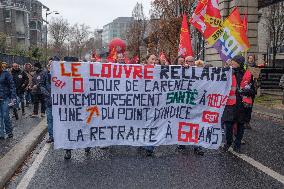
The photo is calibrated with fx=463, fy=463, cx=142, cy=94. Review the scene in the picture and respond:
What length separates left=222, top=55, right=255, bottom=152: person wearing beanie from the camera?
28.2 feet

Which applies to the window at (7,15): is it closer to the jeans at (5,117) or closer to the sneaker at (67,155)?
the jeans at (5,117)

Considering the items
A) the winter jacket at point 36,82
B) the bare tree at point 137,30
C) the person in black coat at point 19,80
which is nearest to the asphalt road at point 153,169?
the winter jacket at point 36,82

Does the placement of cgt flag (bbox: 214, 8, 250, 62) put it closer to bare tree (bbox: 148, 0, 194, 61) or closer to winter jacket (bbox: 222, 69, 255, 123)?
winter jacket (bbox: 222, 69, 255, 123)

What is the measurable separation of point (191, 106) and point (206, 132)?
0.55 meters

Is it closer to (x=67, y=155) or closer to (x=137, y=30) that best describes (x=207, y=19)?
(x=67, y=155)

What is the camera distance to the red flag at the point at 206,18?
43.1ft

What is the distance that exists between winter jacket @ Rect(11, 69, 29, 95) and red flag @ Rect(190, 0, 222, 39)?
244 inches

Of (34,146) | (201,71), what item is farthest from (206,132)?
(34,146)

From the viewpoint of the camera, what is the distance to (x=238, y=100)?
8695mm

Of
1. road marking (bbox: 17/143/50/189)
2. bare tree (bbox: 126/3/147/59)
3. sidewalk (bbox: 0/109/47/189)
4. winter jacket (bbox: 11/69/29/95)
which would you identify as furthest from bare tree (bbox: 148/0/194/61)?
bare tree (bbox: 126/3/147/59)

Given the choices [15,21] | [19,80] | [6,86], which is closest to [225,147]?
[6,86]

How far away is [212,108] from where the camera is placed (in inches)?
338

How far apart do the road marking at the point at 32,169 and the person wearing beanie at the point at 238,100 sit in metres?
3.44

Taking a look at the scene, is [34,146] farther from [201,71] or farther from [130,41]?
[130,41]
